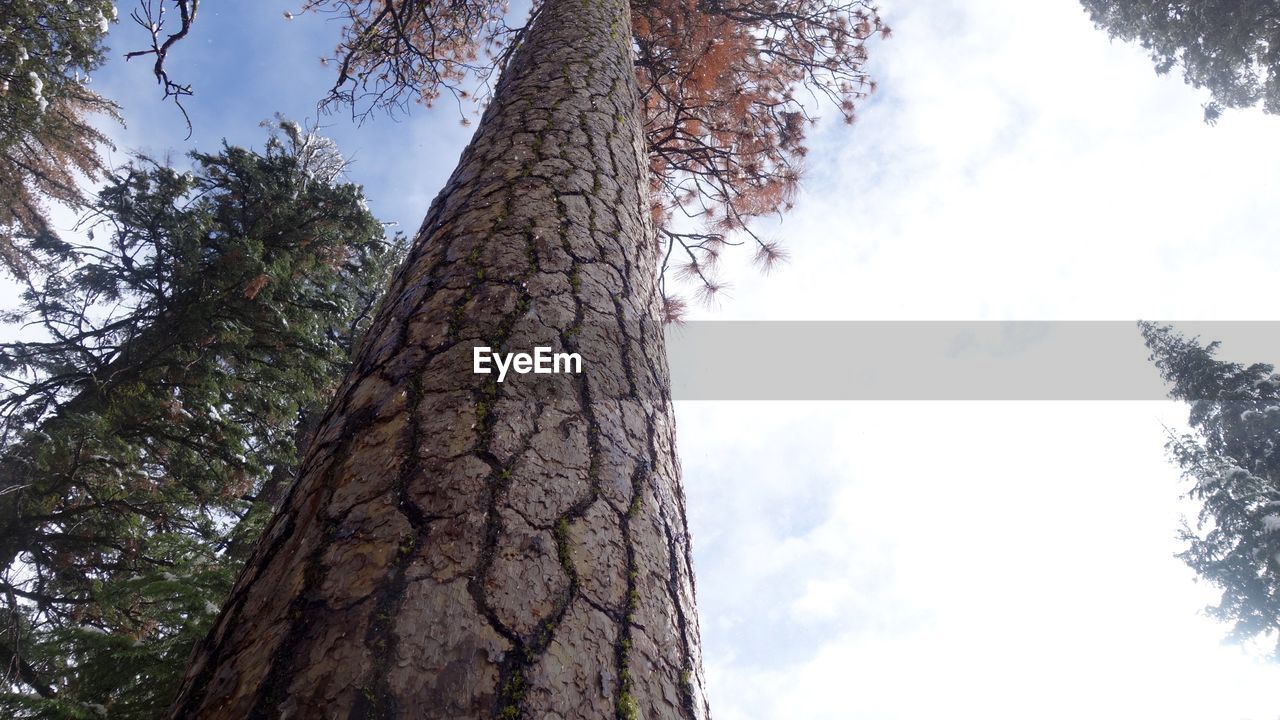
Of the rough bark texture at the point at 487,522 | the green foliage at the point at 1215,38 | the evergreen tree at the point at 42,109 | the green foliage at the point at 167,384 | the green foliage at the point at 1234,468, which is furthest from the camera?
the green foliage at the point at 1234,468

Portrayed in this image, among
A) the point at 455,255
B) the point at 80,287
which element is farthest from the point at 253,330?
the point at 455,255

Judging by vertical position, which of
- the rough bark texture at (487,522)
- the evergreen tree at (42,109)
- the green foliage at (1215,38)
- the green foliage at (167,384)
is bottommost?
the rough bark texture at (487,522)

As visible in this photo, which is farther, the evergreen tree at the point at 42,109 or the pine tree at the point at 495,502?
the evergreen tree at the point at 42,109

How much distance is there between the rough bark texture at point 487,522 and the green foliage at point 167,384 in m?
3.60

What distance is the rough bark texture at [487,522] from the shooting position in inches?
23.9

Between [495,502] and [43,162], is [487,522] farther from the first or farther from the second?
[43,162]

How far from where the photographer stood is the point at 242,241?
19.4 ft

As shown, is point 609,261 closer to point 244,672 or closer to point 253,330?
point 244,672

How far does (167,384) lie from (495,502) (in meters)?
6.28

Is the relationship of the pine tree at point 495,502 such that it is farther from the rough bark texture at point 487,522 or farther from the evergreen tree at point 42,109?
the evergreen tree at point 42,109

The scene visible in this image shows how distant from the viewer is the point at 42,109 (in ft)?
20.6

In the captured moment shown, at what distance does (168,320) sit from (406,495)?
6405 millimetres

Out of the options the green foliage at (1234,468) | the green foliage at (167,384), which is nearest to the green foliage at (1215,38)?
the green foliage at (1234,468)

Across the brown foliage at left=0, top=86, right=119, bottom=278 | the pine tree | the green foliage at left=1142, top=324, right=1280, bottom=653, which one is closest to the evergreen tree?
the brown foliage at left=0, top=86, right=119, bottom=278
